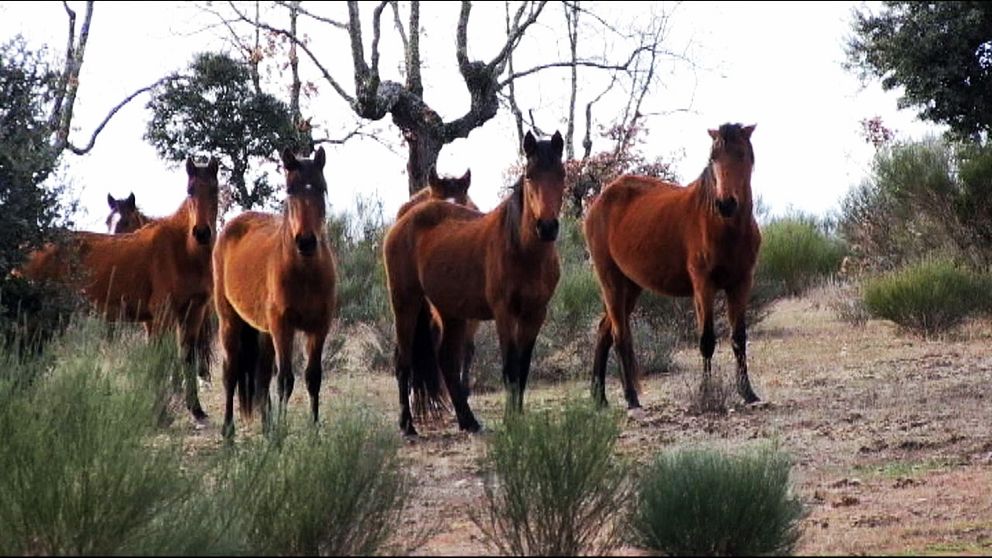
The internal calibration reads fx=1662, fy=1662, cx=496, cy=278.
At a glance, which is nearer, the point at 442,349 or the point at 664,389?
the point at 442,349

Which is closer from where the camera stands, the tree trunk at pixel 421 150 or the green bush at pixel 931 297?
the green bush at pixel 931 297

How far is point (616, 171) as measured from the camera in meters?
35.2

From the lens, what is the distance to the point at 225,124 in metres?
24.2

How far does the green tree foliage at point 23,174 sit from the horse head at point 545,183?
3421mm

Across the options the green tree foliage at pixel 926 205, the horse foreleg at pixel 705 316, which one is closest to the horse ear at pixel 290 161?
the horse foreleg at pixel 705 316

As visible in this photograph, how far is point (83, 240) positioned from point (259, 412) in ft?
8.95

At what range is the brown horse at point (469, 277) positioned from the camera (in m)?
11.7

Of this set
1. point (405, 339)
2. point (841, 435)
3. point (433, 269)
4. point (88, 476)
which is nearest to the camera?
point (88, 476)

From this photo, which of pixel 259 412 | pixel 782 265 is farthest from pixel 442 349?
pixel 782 265

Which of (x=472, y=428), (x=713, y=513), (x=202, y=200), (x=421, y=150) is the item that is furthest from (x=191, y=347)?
(x=421, y=150)

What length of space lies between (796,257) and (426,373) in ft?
46.2

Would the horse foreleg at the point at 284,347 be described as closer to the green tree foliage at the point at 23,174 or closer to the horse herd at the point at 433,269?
the horse herd at the point at 433,269

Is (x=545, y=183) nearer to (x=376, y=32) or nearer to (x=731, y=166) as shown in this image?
(x=731, y=166)

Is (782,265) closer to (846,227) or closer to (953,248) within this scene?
(846,227)
